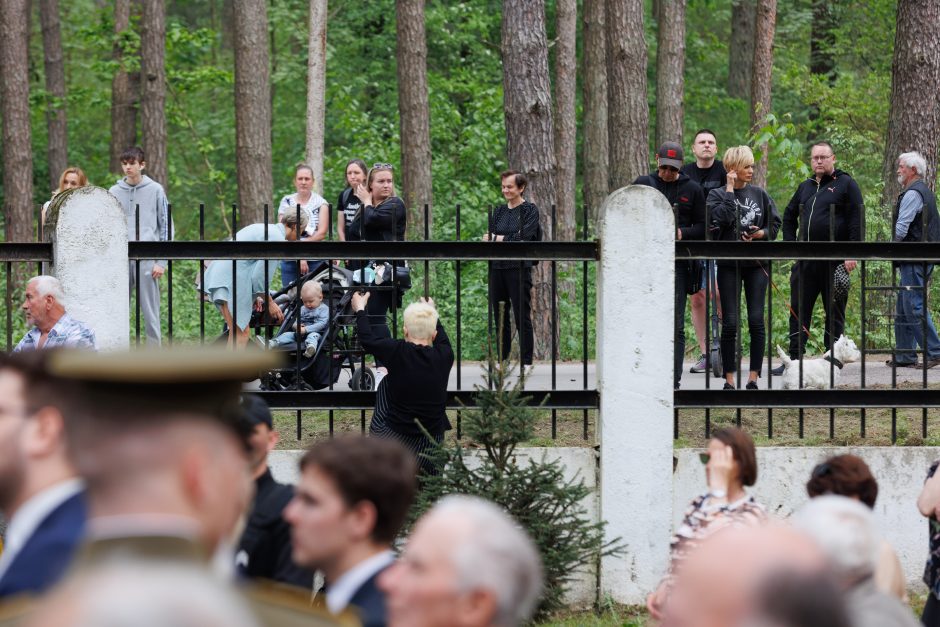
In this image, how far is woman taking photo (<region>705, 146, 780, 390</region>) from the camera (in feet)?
30.7

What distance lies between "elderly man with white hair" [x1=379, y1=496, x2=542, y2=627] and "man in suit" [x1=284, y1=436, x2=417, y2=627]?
1.90 feet

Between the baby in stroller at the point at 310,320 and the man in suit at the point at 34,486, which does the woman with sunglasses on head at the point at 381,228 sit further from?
the man in suit at the point at 34,486

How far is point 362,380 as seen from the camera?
8.71m

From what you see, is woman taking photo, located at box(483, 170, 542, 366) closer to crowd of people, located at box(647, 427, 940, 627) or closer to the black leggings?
the black leggings

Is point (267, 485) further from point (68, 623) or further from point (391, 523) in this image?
point (68, 623)

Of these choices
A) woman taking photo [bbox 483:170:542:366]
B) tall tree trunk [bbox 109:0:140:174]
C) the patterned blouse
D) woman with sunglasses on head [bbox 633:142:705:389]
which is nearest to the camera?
the patterned blouse

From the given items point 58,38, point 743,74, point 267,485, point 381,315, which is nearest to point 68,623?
point 267,485

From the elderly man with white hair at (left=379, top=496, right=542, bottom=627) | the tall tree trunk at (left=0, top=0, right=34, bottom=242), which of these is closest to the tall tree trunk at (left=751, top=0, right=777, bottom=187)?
the tall tree trunk at (left=0, top=0, right=34, bottom=242)

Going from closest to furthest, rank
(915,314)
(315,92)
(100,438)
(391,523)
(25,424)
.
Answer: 1. (100,438)
2. (25,424)
3. (391,523)
4. (915,314)
5. (315,92)

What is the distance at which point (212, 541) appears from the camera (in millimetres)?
1955

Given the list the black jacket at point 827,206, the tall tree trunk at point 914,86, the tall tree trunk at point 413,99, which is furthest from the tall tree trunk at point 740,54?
the black jacket at point 827,206

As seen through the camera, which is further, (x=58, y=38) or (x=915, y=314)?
(x=58, y=38)

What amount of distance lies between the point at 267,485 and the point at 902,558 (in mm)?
4990

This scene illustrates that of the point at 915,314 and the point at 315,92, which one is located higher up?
the point at 315,92
